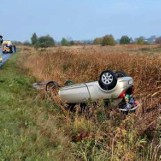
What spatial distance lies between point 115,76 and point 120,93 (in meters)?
0.43

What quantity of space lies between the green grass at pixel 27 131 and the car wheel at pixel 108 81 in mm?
1505

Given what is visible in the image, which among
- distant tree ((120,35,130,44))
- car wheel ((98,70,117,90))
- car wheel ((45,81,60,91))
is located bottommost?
distant tree ((120,35,130,44))

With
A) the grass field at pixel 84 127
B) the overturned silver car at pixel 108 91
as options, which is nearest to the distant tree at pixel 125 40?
the grass field at pixel 84 127

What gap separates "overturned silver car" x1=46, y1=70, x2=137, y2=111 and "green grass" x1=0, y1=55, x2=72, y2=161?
998 millimetres

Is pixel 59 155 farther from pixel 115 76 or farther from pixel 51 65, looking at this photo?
pixel 51 65

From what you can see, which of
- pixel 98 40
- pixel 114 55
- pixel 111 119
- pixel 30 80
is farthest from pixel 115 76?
pixel 98 40

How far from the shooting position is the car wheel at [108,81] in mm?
10422

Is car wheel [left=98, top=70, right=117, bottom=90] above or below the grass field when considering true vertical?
above

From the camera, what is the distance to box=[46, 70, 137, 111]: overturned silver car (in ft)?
34.2

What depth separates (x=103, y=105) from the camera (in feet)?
33.4

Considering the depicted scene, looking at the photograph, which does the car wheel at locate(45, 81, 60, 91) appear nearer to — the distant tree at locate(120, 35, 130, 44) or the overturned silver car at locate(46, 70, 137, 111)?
the overturned silver car at locate(46, 70, 137, 111)

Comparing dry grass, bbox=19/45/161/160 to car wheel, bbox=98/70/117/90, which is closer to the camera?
dry grass, bbox=19/45/161/160

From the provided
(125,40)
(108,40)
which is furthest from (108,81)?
(125,40)

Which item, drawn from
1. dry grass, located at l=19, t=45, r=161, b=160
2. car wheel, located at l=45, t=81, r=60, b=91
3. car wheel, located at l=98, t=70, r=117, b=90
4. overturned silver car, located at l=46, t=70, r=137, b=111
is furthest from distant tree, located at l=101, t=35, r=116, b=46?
car wheel, located at l=98, t=70, r=117, b=90
